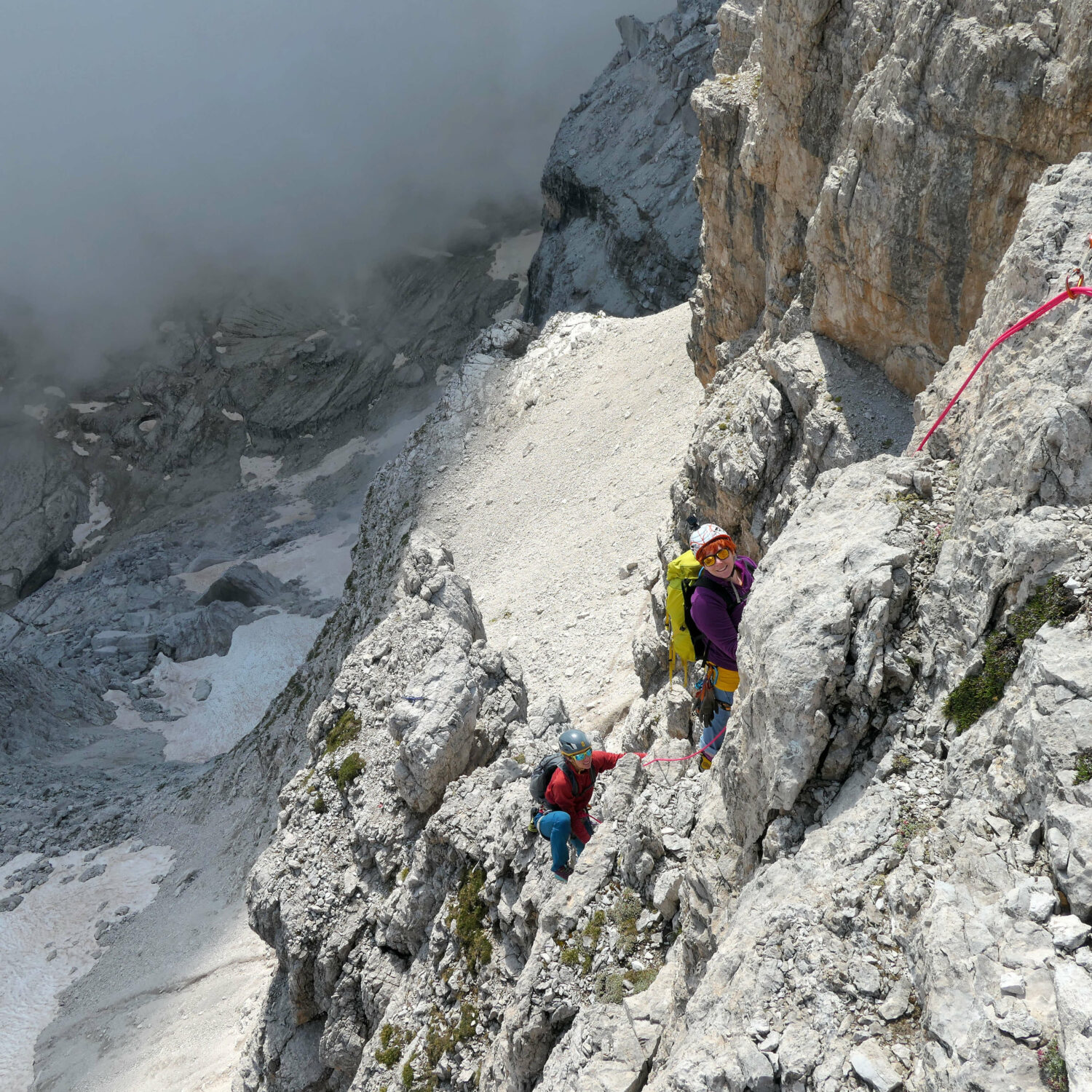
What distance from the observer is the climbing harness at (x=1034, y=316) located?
22.9ft

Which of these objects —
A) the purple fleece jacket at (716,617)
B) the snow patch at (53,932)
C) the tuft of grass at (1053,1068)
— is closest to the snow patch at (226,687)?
the snow patch at (53,932)

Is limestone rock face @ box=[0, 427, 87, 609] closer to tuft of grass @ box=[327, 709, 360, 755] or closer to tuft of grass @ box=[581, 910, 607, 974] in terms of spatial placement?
tuft of grass @ box=[327, 709, 360, 755]

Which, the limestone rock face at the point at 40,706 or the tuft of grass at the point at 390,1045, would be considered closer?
the tuft of grass at the point at 390,1045

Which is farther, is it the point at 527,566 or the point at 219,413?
the point at 219,413

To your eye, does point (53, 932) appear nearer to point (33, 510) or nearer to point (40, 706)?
point (40, 706)

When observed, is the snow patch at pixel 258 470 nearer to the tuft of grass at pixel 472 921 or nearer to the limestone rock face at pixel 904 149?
the limestone rock face at pixel 904 149

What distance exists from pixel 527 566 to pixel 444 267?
94.3 metres

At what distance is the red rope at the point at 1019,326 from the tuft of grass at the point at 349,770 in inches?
637

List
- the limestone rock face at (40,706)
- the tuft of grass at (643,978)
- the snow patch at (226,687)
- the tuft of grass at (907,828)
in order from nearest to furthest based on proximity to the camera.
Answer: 1. the tuft of grass at (907,828)
2. the tuft of grass at (643,978)
3. the limestone rock face at (40,706)
4. the snow patch at (226,687)

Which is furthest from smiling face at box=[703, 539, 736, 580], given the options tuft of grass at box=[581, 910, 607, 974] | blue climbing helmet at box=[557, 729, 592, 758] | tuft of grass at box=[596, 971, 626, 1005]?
tuft of grass at box=[596, 971, 626, 1005]

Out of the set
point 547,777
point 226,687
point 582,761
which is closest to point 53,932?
point 226,687

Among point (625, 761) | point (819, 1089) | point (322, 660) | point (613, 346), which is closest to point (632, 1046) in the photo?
point (819, 1089)

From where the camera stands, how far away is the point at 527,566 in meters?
34.8

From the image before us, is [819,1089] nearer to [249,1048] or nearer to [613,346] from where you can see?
[249,1048]
